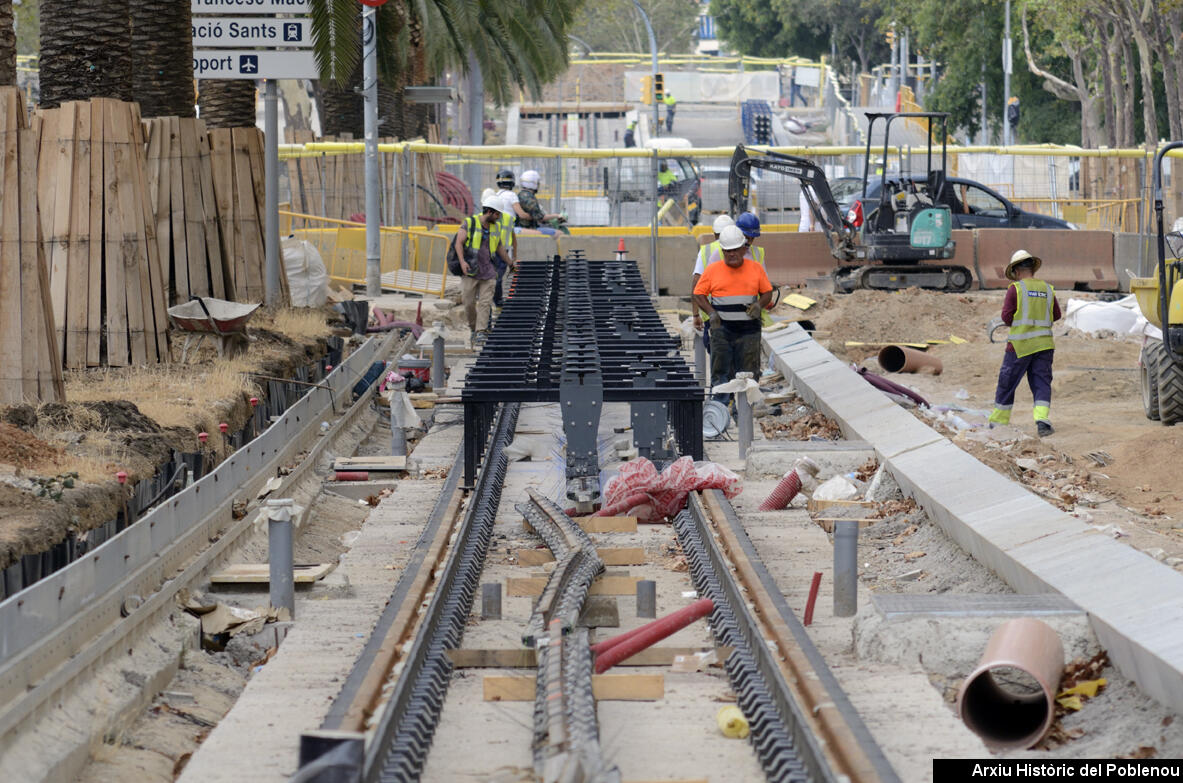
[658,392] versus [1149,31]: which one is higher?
[1149,31]

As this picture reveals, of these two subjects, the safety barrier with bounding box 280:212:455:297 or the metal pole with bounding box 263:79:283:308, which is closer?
the metal pole with bounding box 263:79:283:308

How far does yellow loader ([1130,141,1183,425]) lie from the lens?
49.2ft

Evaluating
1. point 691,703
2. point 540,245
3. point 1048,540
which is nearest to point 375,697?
point 691,703

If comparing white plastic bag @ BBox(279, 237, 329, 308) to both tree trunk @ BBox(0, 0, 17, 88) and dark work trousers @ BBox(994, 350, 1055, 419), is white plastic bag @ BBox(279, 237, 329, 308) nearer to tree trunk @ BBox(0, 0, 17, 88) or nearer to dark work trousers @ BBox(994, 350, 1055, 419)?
tree trunk @ BBox(0, 0, 17, 88)

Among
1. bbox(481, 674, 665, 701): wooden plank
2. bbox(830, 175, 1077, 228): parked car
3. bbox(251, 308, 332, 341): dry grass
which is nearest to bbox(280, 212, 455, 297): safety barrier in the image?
bbox(251, 308, 332, 341): dry grass

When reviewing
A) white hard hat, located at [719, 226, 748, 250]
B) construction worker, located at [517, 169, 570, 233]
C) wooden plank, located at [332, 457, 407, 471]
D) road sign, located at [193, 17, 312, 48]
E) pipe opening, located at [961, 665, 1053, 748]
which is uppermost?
road sign, located at [193, 17, 312, 48]

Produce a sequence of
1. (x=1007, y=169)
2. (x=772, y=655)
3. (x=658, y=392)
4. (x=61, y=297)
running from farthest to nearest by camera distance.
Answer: (x=1007, y=169) < (x=61, y=297) < (x=658, y=392) < (x=772, y=655)

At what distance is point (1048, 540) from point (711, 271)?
22.0 ft

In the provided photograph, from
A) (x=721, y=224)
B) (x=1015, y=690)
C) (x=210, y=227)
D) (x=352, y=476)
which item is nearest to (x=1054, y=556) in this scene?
(x=1015, y=690)

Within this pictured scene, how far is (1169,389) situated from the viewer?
1579 cm

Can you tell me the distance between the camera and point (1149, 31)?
131 feet

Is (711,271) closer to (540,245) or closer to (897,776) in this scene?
(897,776)

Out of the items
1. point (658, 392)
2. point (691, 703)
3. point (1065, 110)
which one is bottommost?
point (691, 703)

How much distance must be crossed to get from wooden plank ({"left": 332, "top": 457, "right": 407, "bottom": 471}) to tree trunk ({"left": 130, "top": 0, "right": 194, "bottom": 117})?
6509 millimetres
